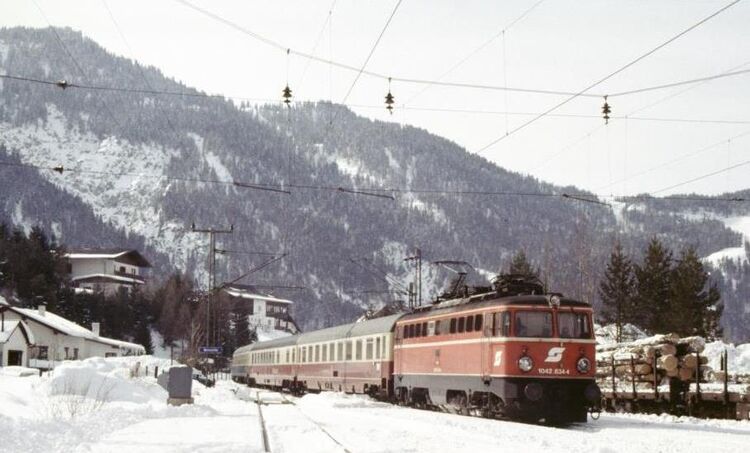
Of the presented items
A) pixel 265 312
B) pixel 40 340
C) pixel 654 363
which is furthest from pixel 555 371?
pixel 265 312

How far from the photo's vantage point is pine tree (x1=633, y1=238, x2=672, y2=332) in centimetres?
8169

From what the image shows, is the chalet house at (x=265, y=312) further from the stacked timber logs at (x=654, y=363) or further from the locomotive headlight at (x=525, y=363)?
the locomotive headlight at (x=525, y=363)

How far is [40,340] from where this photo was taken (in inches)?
3317

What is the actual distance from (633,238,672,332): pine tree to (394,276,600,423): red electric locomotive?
58861 millimetres

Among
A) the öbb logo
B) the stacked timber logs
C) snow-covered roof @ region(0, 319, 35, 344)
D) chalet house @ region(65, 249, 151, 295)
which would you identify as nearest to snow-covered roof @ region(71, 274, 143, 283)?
chalet house @ region(65, 249, 151, 295)

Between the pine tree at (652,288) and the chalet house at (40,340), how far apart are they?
159 feet

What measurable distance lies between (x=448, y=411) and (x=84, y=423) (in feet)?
39.9

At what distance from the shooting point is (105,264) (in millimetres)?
148250

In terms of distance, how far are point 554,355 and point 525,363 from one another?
2.84ft

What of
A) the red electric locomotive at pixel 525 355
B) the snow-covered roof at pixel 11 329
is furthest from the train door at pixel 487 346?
the snow-covered roof at pixel 11 329

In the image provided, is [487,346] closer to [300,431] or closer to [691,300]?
[300,431]

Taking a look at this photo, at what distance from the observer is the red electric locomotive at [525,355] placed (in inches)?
911

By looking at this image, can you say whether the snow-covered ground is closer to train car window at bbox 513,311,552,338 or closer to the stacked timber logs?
the stacked timber logs

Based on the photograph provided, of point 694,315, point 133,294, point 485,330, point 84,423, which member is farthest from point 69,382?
point 133,294
